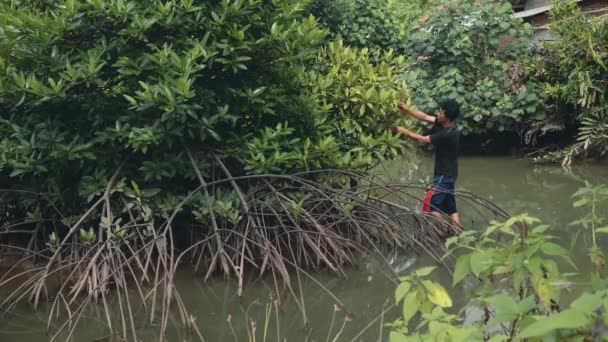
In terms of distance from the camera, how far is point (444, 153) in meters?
5.99

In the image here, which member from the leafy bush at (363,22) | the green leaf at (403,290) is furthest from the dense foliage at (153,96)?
the leafy bush at (363,22)

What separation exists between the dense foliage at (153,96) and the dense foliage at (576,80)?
191 inches

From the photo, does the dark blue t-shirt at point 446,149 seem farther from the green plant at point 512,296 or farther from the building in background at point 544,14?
the building in background at point 544,14

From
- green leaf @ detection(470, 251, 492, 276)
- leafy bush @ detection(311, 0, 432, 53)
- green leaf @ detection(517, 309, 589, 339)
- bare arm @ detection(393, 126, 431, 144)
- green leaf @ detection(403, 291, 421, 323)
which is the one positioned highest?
leafy bush @ detection(311, 0, 432, 53)

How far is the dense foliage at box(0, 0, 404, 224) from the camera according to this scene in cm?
470

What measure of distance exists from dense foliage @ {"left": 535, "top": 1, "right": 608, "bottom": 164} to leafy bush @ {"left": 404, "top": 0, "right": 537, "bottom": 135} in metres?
0.35

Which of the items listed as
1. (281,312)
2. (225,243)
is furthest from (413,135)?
Result: (281,312)

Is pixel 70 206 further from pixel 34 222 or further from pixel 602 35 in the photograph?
pixel 602 35

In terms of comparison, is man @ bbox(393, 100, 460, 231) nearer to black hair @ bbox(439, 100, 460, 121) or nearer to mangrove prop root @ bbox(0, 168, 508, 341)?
black hair @ bbox(439, 100, 460, 121)

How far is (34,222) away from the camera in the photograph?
5.50 m

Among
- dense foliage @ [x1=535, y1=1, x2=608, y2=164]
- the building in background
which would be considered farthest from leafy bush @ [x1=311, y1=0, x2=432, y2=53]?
dense foliage @ [x1=535, y1=1, x2=608, y2=164]

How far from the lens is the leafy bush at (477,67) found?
9.70 metres

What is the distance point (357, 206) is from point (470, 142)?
5712 millimetres

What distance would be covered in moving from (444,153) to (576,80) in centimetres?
425
